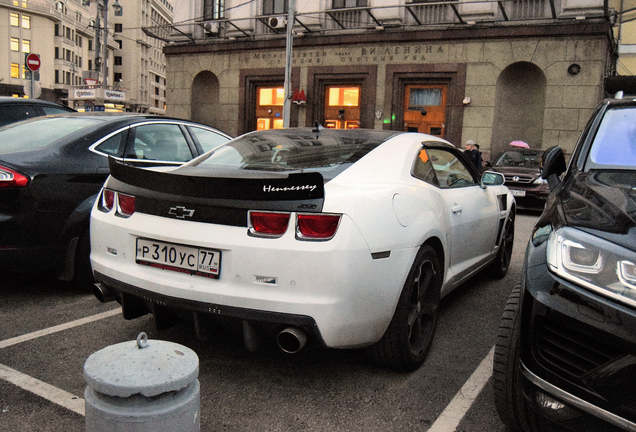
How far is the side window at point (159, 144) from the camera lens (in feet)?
15.9

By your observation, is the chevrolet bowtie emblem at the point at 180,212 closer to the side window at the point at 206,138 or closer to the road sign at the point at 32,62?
the side window at the point at 206,138

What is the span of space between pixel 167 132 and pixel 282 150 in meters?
2.06

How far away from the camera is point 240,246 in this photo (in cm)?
257

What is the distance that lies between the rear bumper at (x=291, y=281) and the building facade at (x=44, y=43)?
70976 mm

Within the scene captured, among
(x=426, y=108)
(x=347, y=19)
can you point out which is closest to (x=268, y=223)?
(x=426, y=108)

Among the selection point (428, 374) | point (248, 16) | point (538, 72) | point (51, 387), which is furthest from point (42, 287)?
point (248, 16)

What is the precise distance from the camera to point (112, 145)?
4.58 metres

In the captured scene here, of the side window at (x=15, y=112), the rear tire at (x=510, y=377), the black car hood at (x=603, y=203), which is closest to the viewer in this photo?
the black car hood at (x=603, y=203)

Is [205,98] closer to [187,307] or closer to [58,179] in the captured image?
[58,179]

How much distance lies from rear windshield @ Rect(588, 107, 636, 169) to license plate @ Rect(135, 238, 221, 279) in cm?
211

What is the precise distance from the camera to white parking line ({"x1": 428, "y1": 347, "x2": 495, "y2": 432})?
252cm

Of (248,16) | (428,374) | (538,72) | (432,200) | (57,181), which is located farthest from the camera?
(248,16)

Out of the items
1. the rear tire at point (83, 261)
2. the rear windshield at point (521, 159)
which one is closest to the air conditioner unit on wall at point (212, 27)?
the rear windshield at point (521, 159)

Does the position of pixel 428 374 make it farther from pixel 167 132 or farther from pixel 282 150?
pixel 167 132
